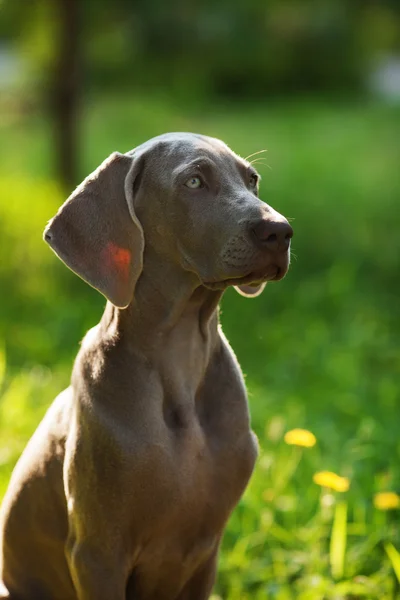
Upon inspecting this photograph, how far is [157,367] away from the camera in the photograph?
2619 millimetres

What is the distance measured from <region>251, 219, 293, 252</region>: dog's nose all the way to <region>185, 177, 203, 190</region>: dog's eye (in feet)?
0.66

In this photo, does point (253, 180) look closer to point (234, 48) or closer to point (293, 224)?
point (293, 224)

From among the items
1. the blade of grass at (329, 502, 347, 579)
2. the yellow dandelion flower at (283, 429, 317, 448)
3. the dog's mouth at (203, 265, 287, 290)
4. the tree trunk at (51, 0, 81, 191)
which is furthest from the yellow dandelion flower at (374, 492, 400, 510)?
the tree trunk at (51, 0, 81, 191)

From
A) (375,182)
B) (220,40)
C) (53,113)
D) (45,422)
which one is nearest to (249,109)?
(220,40)

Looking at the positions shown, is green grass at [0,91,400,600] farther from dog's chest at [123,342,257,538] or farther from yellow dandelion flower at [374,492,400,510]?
dog's chest at [123,342,257,538]

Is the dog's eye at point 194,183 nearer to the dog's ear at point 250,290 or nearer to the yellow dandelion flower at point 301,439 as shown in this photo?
the dog's ear at point 250,290

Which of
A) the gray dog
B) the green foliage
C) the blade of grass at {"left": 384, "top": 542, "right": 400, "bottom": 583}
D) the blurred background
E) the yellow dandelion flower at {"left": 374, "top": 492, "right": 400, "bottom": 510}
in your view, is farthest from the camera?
the green foliage

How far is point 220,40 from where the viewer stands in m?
17.0

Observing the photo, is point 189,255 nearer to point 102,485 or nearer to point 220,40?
point 102,485

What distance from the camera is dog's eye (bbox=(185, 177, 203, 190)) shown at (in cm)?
252

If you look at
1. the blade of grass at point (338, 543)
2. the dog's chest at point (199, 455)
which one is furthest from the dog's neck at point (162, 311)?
the blade of grass at point (338, 543)

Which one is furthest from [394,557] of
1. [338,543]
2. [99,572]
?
[99,572]

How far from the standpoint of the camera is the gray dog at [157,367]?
8.24 ft

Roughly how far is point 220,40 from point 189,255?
→ 15.0 metres
